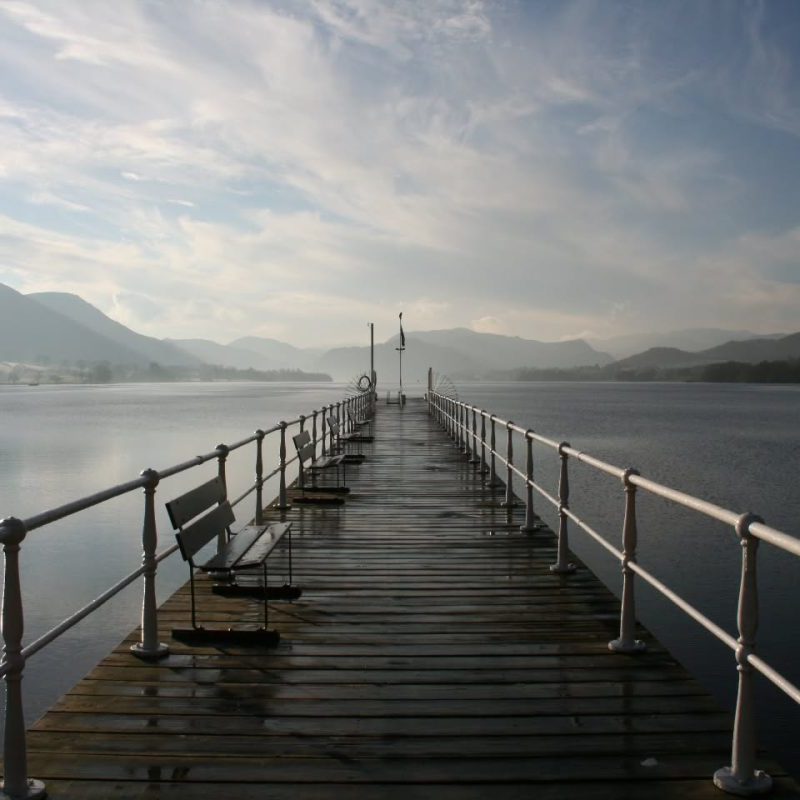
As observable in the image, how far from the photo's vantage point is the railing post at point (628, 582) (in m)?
4.54

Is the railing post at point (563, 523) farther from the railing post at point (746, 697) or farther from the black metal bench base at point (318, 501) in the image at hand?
the black metal bench base at point (318, 501)

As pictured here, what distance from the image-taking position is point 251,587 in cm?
579

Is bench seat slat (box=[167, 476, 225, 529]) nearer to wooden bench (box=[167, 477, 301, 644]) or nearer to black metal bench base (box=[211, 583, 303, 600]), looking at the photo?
wooden bench (box=[167, 477, 301, 644])

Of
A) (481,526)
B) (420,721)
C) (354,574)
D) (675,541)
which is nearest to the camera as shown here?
(420,721)

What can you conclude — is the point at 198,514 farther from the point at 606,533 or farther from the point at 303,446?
the point at 606,533

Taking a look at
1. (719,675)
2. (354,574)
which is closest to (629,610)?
(354,574)

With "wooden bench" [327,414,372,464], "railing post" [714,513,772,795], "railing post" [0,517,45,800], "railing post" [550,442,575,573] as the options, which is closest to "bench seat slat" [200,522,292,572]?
"railing post" [0,517,45,800]

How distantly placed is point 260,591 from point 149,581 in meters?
1.44

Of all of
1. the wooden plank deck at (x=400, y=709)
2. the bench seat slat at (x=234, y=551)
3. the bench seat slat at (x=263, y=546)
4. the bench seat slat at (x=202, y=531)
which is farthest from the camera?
the bench seat slat at (x=263, y=546)

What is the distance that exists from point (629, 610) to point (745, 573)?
5.87ft

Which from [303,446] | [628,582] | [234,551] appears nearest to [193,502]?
[234,551]

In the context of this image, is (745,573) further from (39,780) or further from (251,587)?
(251,587)

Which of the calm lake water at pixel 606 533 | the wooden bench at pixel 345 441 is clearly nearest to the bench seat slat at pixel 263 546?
the calm lake water at pixel 606 533

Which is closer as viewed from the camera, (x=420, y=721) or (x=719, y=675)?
(x=420, y=721)
